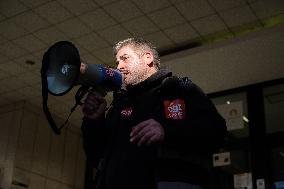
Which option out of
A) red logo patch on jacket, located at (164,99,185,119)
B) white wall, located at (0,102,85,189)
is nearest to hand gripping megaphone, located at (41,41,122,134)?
red logo patch on jacket, located at (164,99,185,119)

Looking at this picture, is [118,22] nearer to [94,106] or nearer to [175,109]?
[94,106]

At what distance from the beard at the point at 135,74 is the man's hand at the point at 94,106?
20 centimetres

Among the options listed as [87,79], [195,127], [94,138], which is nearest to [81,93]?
[87,79]

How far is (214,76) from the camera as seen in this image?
18.3ft

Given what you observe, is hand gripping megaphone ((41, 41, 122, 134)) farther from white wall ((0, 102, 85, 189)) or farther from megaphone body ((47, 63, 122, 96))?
white wall ((0, 102, 85, 189))

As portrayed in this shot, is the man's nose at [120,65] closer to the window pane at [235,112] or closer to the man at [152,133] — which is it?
the man at [152,133]

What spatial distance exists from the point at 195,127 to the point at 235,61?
378cm

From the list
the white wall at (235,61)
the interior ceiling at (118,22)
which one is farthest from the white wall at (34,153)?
the white wall at (235,61)

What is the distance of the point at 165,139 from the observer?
152 cm

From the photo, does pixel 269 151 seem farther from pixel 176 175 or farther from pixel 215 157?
pixel 176 175

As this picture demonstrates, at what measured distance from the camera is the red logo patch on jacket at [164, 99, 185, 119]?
165 cm

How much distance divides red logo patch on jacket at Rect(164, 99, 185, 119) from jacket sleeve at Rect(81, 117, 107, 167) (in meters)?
0.29

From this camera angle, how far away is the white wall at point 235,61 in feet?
16.0

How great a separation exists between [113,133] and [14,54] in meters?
4.12
